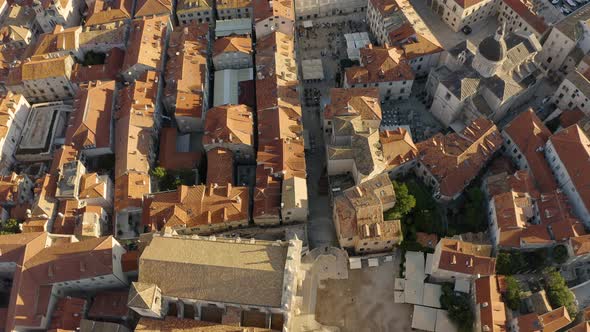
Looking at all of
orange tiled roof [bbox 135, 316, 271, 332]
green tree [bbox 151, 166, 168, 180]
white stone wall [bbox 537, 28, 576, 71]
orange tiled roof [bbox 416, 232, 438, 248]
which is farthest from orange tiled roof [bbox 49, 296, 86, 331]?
white stone wall [bbox 537, 28, 576, 71]

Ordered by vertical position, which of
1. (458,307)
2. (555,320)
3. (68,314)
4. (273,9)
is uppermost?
(273,9)

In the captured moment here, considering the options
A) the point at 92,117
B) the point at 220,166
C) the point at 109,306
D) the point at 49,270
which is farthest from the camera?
the point at 92,117

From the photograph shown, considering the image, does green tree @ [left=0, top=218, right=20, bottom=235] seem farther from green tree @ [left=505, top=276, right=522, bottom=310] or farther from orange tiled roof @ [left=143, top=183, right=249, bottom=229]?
green tree @ [left=505, top=276, right=522, bottom=310]

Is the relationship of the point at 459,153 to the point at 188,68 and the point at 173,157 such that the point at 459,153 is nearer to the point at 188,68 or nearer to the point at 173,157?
the point at 173,157

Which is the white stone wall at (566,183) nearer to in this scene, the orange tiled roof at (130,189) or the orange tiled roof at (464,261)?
the orange tiled roof at (464,261)

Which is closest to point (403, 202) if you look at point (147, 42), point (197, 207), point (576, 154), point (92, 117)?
point (576, 154)

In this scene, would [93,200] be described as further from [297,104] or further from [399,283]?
[399,283]

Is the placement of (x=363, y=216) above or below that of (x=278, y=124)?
below

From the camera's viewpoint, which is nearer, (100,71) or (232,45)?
(232,45)
